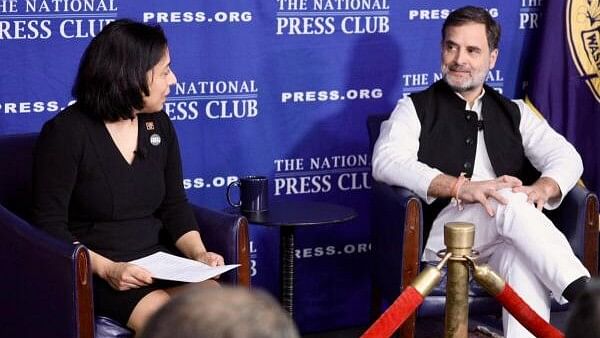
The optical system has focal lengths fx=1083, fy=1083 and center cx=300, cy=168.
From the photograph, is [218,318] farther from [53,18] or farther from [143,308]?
[53,18]

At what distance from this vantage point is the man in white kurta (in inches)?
150

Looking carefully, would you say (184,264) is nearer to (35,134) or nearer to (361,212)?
(35,134)

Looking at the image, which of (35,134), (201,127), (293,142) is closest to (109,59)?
(35,134)

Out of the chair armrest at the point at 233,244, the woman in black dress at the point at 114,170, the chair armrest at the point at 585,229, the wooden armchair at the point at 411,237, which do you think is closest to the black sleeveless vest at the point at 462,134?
the wooden armchair at the point at 411,237

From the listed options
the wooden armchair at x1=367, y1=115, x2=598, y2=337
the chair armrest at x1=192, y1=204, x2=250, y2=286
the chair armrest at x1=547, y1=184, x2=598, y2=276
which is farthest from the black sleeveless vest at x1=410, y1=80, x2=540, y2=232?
the chair armrest at x1=192, y1=204, x2=250, y2=286

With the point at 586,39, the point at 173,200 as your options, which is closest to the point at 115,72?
the point at 173,200

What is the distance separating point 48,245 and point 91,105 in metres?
0.48

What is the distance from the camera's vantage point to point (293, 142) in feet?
15.3

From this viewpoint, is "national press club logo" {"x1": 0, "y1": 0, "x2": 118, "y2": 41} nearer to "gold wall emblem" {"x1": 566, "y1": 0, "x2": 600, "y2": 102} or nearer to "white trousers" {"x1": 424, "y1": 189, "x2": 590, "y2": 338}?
"white trousers" {"x1": 424, "y1": 189, "x2": 590, "y2": 338}

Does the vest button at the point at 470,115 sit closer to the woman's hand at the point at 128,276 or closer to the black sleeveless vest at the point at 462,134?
the black sleeveless vest at the point at 462,134

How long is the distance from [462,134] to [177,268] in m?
1.56

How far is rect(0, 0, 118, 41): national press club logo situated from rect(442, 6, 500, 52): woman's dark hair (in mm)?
1350

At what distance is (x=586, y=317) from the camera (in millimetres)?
1153

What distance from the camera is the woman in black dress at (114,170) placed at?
3.30 metres
